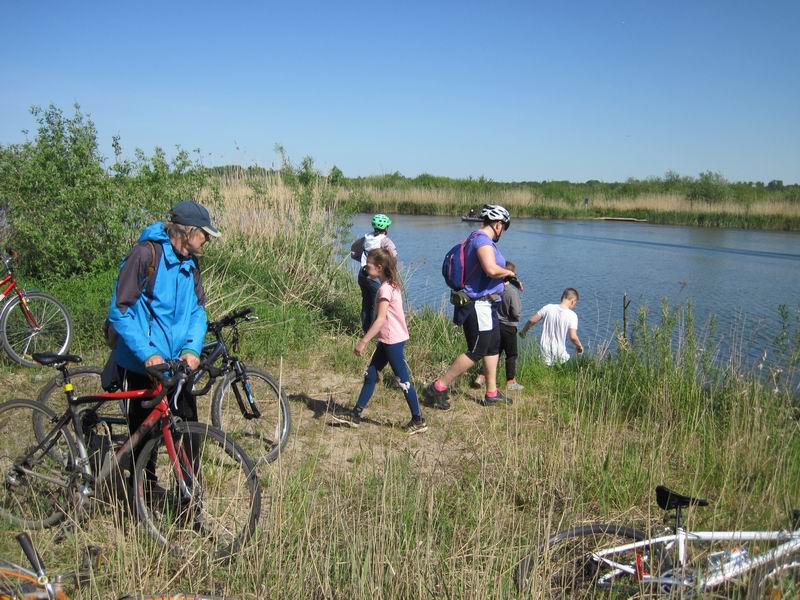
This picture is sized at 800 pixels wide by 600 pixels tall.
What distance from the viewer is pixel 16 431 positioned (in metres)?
3.93

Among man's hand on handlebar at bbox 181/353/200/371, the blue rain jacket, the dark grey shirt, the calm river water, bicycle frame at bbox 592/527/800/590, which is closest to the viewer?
bicycle frame at bbox 592/527/800/590

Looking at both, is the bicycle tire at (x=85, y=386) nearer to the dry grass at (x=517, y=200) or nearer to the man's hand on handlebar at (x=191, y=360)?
the man's hand on handlebar at (x=191, y=360)

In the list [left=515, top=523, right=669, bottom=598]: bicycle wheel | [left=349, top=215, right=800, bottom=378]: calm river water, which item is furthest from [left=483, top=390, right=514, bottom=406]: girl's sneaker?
[left=515, top=523, right=669, bottom=598]: bicycle wheel

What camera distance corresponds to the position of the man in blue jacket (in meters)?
3.27

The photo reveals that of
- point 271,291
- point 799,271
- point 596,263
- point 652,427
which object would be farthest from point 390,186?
point 652,427

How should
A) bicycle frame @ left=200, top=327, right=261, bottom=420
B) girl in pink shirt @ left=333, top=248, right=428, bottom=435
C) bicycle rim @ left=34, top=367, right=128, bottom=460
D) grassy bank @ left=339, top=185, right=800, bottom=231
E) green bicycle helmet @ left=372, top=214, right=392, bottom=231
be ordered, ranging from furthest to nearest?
grassy bank @ left=339, top=185, right=800, bottom=231, green bicycle helmet @ left=372, top=214, right=392, bottom=231, girl in pink shirt @ left=333, top=248, right=428, bottom=435, bicycle frame @ left=200, top=327, right=261, bottom=420, bicycle rim @ left=34, top=367, right=128, bottom=460

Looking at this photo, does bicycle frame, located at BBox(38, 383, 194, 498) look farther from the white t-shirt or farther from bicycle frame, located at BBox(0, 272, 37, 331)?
the white t-shirt

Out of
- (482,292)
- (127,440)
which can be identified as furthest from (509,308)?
(127,440)

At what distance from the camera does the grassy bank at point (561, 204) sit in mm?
34531

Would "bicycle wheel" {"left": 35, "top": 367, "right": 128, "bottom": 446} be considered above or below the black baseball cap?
below

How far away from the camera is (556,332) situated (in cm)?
744

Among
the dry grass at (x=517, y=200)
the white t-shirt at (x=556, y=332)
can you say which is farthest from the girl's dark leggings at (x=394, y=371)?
the dry grass at (x=517, y=200)

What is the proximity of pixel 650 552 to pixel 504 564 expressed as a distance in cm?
65

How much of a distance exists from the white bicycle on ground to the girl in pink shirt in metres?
2.39
